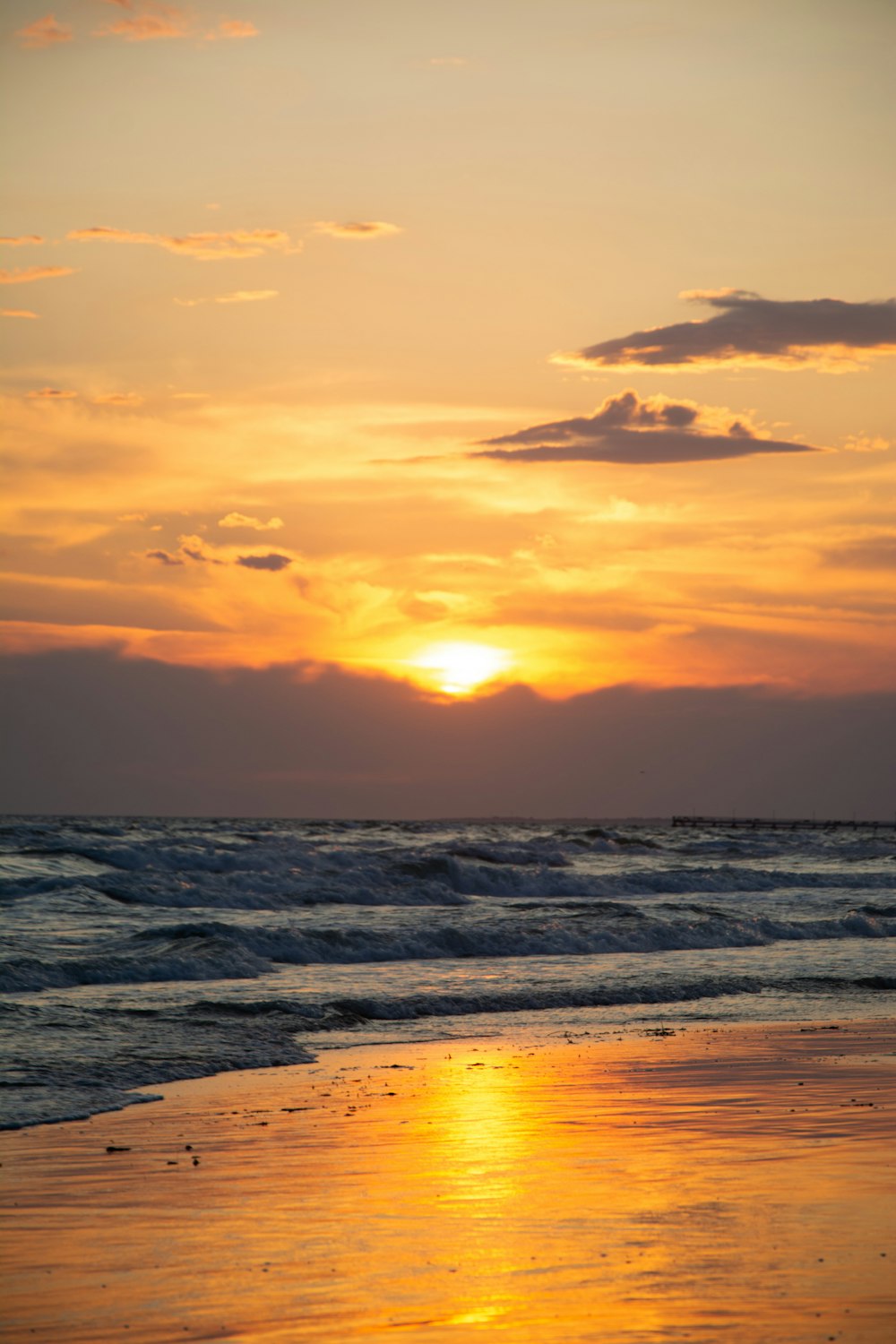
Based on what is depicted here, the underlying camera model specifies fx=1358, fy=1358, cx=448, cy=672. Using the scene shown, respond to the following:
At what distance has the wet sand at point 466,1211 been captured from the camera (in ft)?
23.9

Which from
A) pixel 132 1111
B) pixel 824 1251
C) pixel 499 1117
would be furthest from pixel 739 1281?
pixel 132 1111

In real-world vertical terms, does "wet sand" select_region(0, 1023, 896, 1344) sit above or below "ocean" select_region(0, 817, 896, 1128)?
above

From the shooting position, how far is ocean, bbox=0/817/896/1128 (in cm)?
1688

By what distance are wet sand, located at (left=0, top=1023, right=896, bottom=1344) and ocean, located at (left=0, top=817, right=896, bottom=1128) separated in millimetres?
2222

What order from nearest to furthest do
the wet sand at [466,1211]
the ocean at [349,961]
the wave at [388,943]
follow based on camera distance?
the wet sand at [466,1211]
the ocean at [349,961]
the wave at [388,943]

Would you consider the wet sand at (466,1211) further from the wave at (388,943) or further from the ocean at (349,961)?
the wave at (388,943)

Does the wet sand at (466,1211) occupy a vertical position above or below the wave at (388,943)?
above

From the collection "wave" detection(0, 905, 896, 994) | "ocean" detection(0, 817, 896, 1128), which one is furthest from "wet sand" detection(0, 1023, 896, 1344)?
"wave" detection(0, 905, 896, 994)

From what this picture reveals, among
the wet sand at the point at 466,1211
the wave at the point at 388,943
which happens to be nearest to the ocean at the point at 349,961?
the wave at the point at 388,943

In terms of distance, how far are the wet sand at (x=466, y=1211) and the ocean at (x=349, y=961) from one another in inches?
87.5

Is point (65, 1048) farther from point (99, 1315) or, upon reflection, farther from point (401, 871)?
point (401, 871)

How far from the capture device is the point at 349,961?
27.6 meters

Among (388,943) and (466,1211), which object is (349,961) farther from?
(466,1211)

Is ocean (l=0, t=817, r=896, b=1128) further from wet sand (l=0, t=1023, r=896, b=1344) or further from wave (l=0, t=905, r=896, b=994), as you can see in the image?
wet sand (l=0, t=1023, r=896, b=1344)
